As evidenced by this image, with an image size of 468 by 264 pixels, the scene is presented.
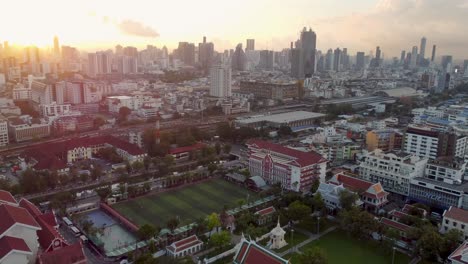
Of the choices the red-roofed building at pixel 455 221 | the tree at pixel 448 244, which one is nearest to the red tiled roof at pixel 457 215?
the red-roofed building at pixel 455 221

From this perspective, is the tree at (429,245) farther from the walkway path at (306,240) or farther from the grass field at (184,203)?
the grass field at (184,203)

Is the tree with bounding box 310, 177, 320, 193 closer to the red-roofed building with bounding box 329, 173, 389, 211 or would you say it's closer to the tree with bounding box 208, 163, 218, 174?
the red-roofed building with bounding box 329, 173, 389, 211

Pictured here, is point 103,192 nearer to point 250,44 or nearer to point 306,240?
point 306,240

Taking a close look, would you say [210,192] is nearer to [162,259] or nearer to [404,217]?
[162,259]

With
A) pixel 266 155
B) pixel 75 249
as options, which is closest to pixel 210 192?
pixel 266 155

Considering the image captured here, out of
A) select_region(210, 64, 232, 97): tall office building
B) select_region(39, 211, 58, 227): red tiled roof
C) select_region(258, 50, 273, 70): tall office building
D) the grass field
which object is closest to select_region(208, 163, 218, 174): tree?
the grass field

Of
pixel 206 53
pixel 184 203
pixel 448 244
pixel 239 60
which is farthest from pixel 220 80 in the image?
pixel 206 53

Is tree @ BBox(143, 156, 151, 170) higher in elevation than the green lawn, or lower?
higher
